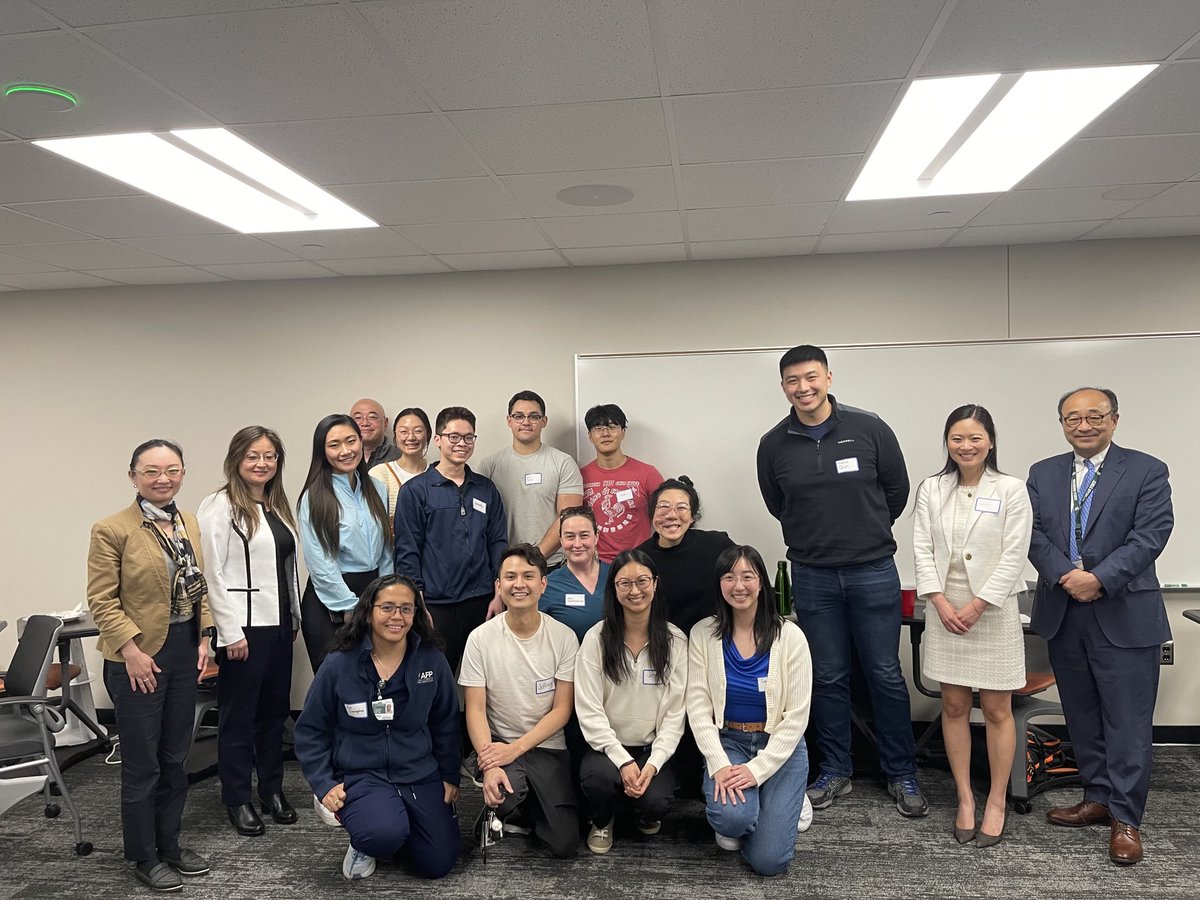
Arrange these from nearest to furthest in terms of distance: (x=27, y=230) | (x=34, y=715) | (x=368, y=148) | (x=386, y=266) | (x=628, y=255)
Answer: (x=368, y=148) → (x=34, y=715) → (x=27, y=230) → (x=628, y=255) → (x=386, y=266)

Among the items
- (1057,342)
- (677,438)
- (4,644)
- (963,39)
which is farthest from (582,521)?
(4,644)

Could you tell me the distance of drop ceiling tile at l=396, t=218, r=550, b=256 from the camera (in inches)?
138

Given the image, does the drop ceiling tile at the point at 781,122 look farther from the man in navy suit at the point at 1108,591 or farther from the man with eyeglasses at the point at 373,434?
the man with eyeglasses at the point at 373,434

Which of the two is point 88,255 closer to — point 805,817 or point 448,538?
point 448,538

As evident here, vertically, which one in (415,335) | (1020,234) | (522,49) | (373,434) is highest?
(1020,234)

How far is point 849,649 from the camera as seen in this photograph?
3.39 metres

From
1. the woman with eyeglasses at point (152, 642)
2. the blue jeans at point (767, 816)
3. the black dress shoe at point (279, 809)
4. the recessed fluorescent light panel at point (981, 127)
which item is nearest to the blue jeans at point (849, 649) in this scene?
the blue jeans at point (767, 816)

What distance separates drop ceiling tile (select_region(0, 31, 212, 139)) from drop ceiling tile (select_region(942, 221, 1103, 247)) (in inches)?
125

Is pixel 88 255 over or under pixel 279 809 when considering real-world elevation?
over

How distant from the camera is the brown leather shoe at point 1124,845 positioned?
2.79 meters

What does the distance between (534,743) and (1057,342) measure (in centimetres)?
312

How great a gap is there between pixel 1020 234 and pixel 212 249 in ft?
12.1

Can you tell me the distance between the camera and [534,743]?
297 cm

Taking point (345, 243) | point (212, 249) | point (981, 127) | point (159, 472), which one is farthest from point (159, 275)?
point (981, 127)
